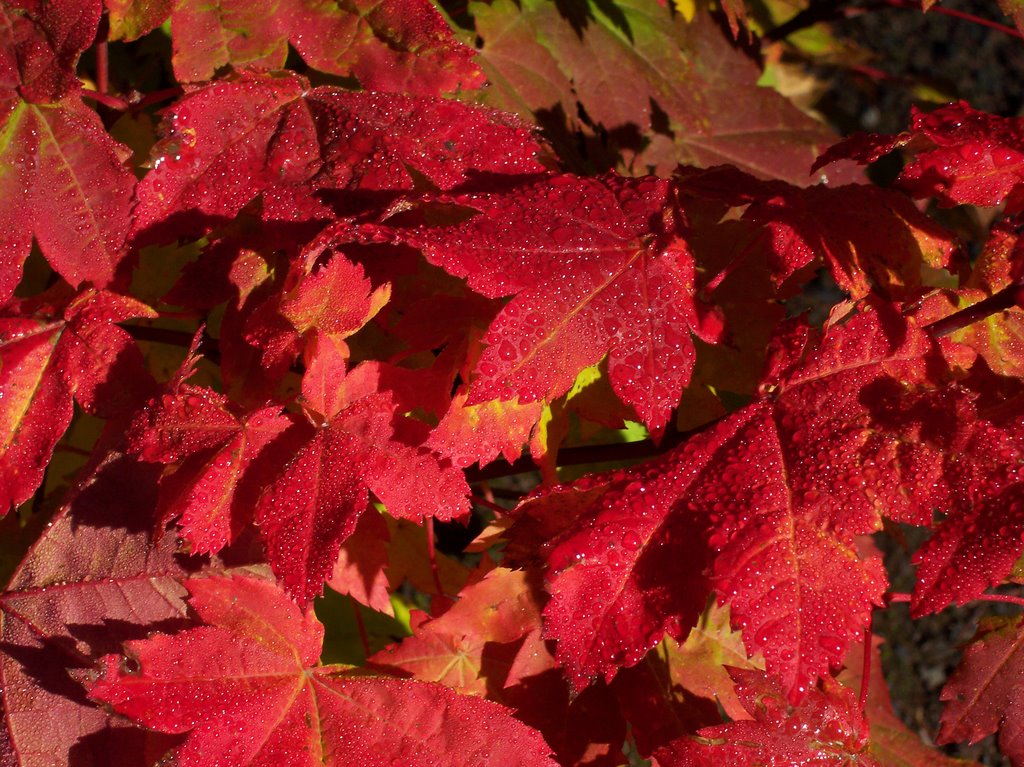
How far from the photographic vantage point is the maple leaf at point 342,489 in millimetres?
703

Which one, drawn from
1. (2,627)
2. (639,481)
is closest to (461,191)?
(639,481)

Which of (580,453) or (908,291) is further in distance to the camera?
(580,453)

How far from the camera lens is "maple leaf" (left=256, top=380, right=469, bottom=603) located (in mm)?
703

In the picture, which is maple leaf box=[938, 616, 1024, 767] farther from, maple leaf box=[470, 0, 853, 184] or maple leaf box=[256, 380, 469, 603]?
maple leaf box=[470, 0, 853, 184]

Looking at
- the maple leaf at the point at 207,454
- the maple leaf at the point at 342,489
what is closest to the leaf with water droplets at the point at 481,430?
the maple leaf at the point at 342,489

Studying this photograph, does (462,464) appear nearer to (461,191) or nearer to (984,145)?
(461,191)

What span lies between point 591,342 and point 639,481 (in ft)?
0.38

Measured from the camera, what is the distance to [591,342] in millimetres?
703

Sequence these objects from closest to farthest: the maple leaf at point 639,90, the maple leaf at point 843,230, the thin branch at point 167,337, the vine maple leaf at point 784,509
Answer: the vine maple leaf at point 784,509 < the maple leaf at point 843,230 < the thin branch at point 167,337 < the maple leaf at point 639,90

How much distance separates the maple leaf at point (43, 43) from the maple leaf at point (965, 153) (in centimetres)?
63

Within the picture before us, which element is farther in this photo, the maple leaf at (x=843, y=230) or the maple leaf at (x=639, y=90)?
the maple leaf at (x=639, y=90)

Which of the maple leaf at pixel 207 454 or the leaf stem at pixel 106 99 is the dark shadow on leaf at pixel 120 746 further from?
the leaf stem at pixel 106 99

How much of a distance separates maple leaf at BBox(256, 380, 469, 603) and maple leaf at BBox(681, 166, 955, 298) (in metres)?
0.32

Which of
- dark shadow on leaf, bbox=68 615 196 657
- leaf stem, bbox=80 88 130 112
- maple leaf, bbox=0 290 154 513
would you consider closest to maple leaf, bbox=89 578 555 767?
dark shadow on leaf, bbox=68 615 196 657
